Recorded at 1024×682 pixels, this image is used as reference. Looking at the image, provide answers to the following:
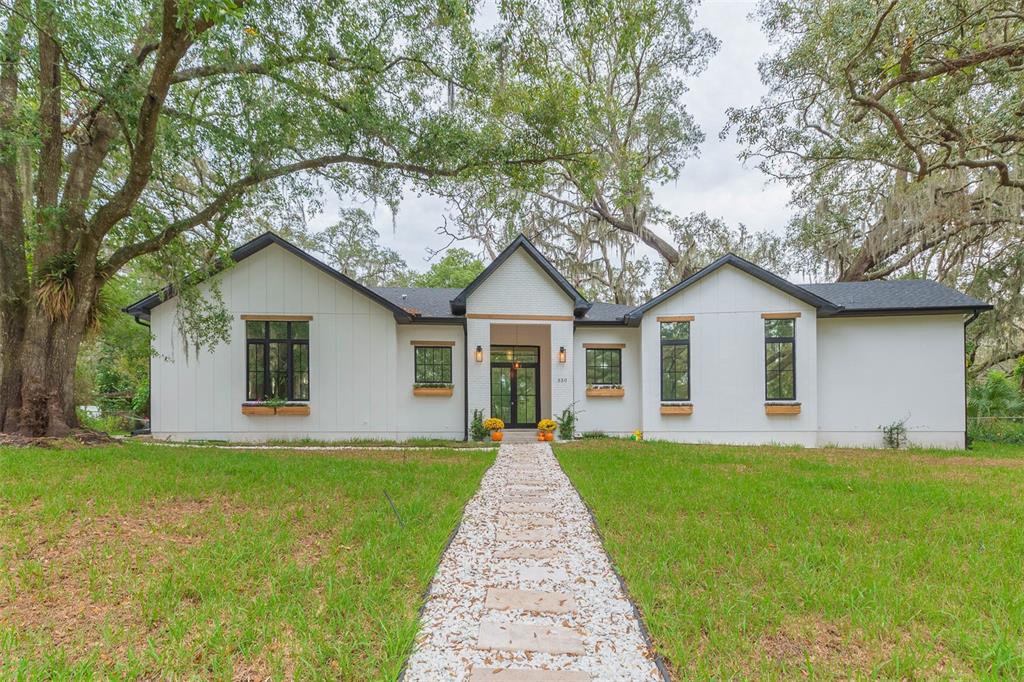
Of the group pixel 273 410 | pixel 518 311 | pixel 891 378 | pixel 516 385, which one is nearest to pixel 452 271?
pixel 516 385

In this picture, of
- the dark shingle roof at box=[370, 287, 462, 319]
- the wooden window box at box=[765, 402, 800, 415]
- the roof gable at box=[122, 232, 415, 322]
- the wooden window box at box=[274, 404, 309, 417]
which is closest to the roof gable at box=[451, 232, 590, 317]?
the dark shingle roof at box=[370, 287, 462, 319]

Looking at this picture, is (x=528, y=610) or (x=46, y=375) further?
(x=46, y=375)

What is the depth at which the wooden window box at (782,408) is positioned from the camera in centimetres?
963

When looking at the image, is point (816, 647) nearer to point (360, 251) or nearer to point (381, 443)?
point (381, 443)

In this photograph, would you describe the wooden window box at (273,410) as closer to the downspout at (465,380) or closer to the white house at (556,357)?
the white house at (556,357)

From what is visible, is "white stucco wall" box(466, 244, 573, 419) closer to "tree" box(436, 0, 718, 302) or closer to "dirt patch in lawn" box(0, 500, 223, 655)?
"tree" box(436, 0, 718, 302)


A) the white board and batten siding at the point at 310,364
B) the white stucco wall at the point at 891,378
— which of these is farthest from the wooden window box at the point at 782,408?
the white board and batten siding at the point at 310,364

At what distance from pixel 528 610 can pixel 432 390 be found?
7797 mm

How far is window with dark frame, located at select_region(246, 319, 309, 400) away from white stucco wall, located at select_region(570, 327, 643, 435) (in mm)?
6436

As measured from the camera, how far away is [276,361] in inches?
382

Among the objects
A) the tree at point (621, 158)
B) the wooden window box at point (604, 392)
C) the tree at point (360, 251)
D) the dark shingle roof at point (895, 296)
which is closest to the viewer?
the dark shingle roof at point (895, 296)

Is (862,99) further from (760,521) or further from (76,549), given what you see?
(76,549)

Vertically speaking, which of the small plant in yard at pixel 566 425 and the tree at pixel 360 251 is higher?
the tree at pixel 360 251

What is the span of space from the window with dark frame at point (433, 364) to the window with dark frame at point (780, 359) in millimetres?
7596
